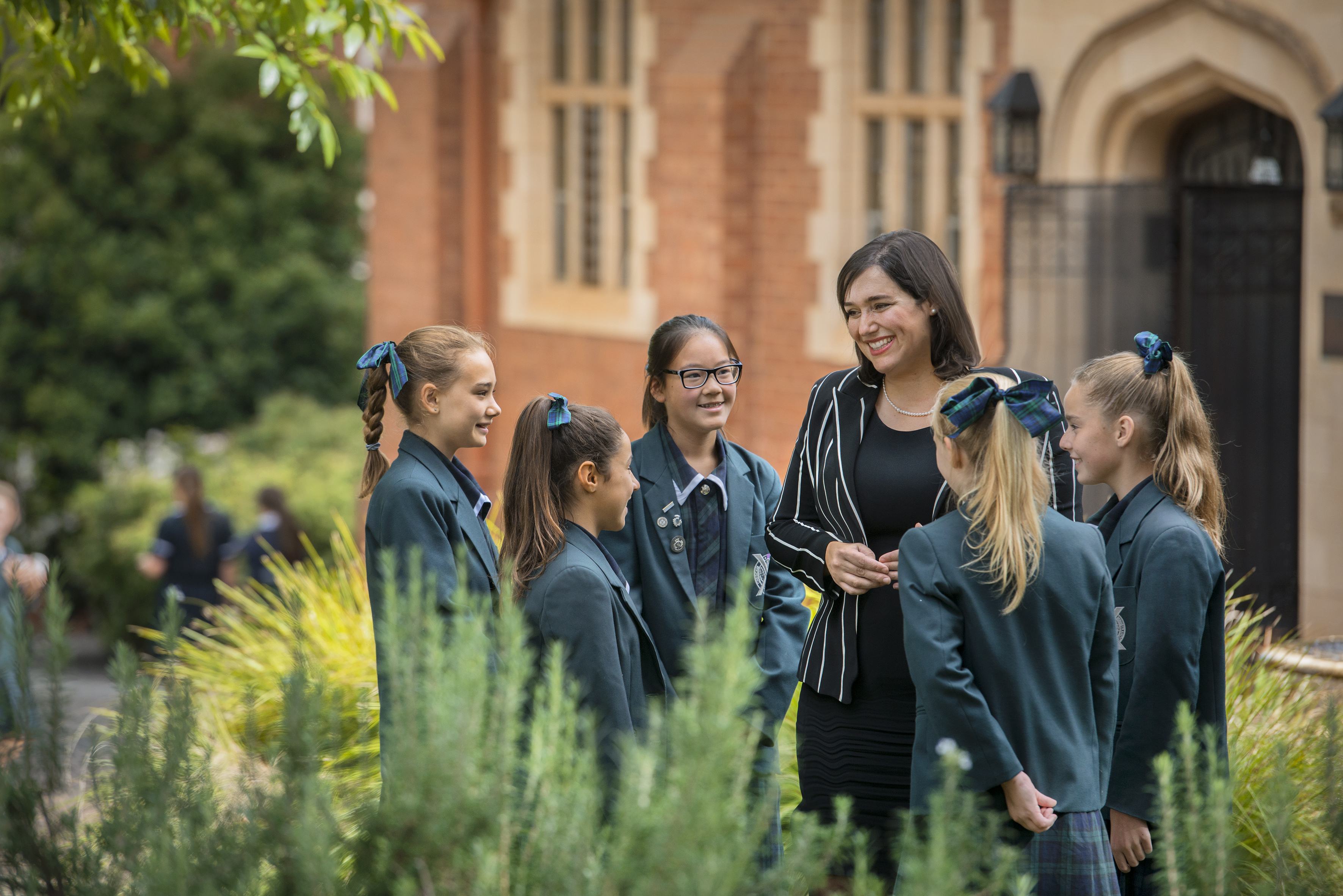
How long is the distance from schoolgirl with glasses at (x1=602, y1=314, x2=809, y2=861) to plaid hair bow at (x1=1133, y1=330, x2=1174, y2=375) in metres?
0.96

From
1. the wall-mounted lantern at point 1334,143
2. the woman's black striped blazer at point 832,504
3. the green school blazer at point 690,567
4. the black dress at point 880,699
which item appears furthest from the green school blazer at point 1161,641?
the wall-mounted lantern at point 1334,143

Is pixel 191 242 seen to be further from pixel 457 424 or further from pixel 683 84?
pixel 457 424

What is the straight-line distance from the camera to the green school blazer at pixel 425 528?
332cm

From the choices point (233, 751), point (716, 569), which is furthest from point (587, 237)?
point (716, 569)

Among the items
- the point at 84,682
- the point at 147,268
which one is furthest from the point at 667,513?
the point at 147,268

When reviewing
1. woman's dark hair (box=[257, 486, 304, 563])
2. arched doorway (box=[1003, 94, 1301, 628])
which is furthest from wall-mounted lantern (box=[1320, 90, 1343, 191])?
woman's dark hair (box=[257, 486, 304, 563])

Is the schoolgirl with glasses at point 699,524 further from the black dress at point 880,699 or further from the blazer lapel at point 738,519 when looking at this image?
the black dress at point 880,699

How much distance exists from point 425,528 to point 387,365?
533 millimetres

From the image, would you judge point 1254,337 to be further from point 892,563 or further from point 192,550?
point 192,550

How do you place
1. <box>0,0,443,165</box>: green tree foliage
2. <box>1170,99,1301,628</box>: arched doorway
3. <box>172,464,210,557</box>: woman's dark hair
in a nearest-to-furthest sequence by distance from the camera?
<box>0,0,443,165</box>: green tree foliage → <box>1170,99,1301,628</box>: arched doorway → <box>172,464,210,557</box>: woman's dark hair

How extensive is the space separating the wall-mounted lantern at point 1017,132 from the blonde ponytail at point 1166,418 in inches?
217

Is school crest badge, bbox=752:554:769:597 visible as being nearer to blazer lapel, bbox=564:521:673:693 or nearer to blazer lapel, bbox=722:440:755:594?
blazer lapel, bbox=722:440:755:594

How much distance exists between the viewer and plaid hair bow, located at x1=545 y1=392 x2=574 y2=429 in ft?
10.7

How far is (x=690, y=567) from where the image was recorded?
3748 millimetres
